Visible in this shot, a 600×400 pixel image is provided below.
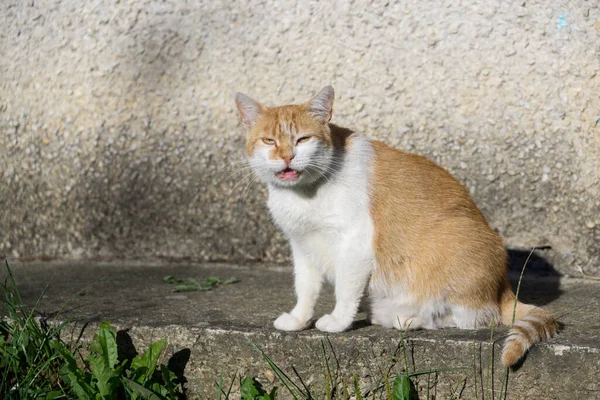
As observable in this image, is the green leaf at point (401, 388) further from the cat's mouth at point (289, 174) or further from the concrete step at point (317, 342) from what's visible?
the cat's mouth at point (289, 174)

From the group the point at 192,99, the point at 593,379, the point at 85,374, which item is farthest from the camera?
the point at 192,99

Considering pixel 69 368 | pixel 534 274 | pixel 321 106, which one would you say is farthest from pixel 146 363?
pixel 534 274

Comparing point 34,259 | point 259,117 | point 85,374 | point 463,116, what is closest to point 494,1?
point 463,116

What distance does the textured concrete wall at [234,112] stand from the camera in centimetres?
363

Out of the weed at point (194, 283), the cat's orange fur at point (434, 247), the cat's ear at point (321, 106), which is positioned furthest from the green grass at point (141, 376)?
the cat's ear at point (321, 106)

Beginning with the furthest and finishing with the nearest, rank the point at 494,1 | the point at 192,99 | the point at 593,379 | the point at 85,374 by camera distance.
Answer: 1. the point at 192,99
2. the point at 494,1
3. the point at 85,374
4. the point at 593,379

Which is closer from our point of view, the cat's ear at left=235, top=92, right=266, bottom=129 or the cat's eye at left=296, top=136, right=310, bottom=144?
the cat's eye at left=296, top=136, right=310, bottom=144

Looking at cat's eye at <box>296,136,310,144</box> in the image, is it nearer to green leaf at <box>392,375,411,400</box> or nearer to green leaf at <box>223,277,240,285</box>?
green leaf at <box>392,375,411,400</box>

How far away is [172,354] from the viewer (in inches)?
108

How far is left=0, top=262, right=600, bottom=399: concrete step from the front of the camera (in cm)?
241

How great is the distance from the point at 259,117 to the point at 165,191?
1422 millimetres

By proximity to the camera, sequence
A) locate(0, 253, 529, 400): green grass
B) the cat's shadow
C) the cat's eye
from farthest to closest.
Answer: the cat's shadow < the cat's eye < locate(0, 253, 529, 400): green grass

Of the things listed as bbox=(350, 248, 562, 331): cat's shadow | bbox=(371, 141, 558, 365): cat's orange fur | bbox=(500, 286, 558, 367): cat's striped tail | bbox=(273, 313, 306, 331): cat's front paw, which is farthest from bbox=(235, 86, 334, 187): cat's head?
bbox=(350, 248, 562, 331): cat's shadow

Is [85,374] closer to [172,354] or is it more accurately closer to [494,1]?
[172,354]
